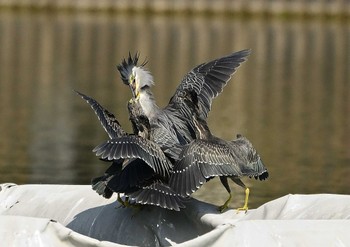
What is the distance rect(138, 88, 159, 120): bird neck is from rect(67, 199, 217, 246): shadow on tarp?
28.9 inches

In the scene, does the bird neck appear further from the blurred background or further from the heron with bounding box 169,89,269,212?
the blurred background

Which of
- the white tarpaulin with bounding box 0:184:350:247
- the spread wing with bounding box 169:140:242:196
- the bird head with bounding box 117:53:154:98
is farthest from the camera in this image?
the bird head with bounding box 117:53:154:98

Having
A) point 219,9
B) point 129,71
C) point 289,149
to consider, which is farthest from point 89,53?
point 129,71

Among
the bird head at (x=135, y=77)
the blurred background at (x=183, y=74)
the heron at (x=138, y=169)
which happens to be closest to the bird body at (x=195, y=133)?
the bird head at (x=135, y=77)

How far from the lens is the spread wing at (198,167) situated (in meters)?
8.28

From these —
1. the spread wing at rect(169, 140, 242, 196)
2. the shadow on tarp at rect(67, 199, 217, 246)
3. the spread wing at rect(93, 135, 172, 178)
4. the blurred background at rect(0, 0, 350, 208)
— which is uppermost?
the spread wing at rect(93, 135, 172, 178)

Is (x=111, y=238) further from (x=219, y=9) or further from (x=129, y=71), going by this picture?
(x=219, y=9)

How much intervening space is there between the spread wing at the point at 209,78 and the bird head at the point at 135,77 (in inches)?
22.2

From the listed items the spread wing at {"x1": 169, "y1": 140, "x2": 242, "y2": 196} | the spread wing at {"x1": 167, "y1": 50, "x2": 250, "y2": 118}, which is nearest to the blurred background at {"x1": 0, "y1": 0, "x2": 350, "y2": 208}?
the spread wing at {"x1": 167, "y1": 50, "x2": 250, "y2": 118}

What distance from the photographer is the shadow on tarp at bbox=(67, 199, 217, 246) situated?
329 inches

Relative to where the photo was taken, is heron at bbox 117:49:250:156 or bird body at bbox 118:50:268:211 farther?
heron at bbox 117:49:250:156

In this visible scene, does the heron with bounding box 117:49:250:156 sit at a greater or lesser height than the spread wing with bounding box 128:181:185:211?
greater

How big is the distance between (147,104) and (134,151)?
3.20 ft

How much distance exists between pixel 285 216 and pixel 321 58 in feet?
82.6
